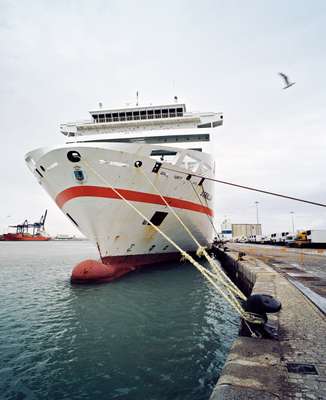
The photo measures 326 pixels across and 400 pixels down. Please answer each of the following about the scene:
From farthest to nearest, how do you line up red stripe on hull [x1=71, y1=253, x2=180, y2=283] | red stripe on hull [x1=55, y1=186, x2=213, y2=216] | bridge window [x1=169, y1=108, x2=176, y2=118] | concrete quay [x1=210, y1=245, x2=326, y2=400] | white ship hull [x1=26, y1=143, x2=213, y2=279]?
1. bridge window [x1=169, y1=108, x2=176, y2=118]
2. red stripe on hull [x1=71, y1=253, x2=180, y2=283]
3. red stripe on hull [x1=55, y1=186, x2=213, y2=216]
4. white ship hull [x1=26, y1=143, x2=213, y2=279]
5. concrete quay [x1=210, y1=245, x2=326, y2=400]

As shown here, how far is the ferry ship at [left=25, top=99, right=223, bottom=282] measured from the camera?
9375 mm

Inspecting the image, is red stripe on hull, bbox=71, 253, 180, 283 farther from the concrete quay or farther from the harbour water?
the concrete quay

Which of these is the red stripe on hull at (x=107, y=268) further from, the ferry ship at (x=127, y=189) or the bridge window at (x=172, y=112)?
the bridge window at (x=172, y=112)

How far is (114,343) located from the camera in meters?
5.26

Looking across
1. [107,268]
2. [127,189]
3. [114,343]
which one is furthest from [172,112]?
[114,343]

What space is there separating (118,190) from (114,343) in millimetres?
5764

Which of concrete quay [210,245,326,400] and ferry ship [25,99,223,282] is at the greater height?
ferry ship [25,99,223,282]

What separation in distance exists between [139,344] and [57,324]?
8.75 ft

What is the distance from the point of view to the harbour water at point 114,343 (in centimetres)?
374

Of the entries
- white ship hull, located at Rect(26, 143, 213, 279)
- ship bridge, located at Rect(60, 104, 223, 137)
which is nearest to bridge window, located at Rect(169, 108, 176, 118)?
ship bridge, located at Rect(60, 104, 223, 137)

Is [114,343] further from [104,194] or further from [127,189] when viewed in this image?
[127,189]

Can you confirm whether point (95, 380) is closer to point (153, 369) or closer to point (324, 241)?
point (153, 369)

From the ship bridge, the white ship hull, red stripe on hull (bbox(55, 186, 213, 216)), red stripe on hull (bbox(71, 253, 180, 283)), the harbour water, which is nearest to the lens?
the harbour water

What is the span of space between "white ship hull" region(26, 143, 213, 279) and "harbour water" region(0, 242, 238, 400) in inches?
90.7
